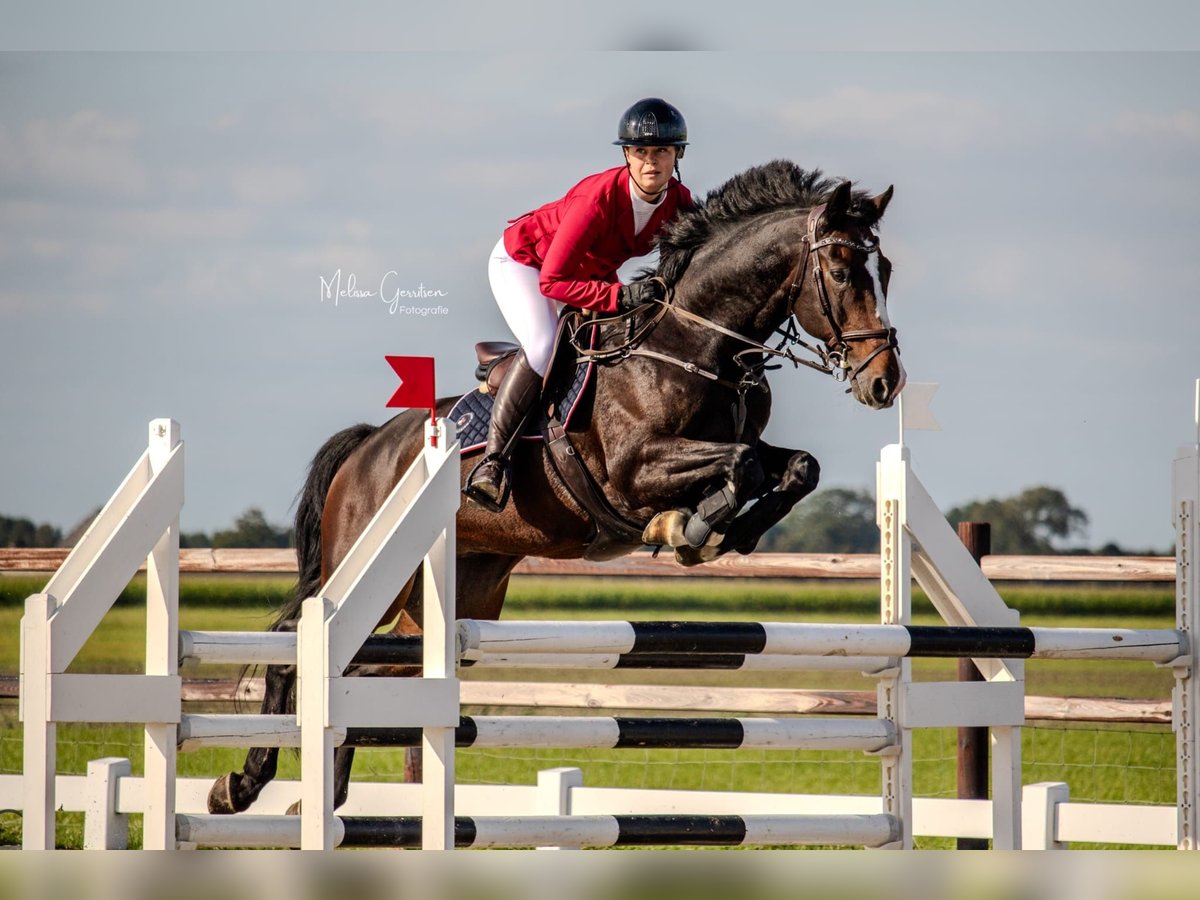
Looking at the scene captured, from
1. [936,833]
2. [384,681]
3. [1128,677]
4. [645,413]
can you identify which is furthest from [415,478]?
[1128,677]

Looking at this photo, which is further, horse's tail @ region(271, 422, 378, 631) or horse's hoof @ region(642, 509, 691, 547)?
horse's tail @ region(271, 422, 378, 631)

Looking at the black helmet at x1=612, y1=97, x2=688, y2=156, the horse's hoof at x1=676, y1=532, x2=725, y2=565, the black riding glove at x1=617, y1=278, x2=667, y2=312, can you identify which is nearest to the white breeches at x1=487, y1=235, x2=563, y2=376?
the black riding glove at x1=617, y1=278, x2=667, y2=312

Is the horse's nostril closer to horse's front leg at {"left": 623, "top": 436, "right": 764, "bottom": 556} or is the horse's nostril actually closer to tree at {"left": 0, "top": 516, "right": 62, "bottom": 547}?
horse's front leg at {"left": 623, "top": 436, "right": 764, "bottom": 556}

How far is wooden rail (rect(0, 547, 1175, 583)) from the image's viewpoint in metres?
5.96

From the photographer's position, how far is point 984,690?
3344 millimetres

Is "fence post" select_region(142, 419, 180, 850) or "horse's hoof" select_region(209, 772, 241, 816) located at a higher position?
"fence post" select_region(142, 419, 180, 850)

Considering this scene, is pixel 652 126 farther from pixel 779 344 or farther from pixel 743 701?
pixel 743 701

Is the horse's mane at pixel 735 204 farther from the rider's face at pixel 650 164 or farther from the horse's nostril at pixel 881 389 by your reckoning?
the horse's nostril at pixel 881 389

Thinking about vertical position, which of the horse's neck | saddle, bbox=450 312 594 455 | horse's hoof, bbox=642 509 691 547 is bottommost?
horse's hoof, bbox=642 509 691 547

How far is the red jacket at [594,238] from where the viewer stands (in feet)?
12.8

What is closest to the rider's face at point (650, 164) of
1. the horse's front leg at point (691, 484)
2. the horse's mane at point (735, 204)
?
the horse's mane at point (735, 204)

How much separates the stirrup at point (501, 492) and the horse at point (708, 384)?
0.04m

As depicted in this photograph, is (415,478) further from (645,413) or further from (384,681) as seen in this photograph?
(645,413)

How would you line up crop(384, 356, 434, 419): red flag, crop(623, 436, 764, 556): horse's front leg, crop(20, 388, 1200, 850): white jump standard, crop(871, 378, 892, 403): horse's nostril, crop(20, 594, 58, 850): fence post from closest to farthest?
crop(20, 388, 1200, 850): white jump standard < crop(20, 594, 58, 850): fence post < crop(384, 356, 434, 419): red flag < crop(871, 378, 892, 403): horse's nostril < crop(623, 436, 764, 556): horse's front leg
